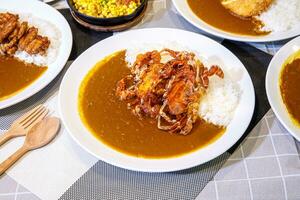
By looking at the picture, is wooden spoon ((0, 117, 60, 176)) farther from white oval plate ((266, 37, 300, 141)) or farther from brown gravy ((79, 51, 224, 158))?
white oval plate ((266, 37, 300, 141))

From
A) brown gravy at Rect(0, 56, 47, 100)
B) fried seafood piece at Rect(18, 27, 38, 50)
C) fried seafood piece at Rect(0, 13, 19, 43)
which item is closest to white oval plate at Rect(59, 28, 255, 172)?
brown gravy at Rect(0, 56, 47, 100)

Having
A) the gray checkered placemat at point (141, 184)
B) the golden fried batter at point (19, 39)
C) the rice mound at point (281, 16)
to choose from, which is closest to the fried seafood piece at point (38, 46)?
the golden fried batter at point (19, 39)

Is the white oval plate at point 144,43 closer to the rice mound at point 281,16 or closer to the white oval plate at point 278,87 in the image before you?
the white oval plate at point 278,87

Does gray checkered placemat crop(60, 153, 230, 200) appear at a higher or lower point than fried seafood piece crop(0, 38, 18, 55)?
lower

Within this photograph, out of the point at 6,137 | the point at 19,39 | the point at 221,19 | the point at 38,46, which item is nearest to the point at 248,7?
the point at 221,19

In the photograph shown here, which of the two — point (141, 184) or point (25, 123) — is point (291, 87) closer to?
point (141, 184)

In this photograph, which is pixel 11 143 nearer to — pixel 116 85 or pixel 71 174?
pixel 71 174

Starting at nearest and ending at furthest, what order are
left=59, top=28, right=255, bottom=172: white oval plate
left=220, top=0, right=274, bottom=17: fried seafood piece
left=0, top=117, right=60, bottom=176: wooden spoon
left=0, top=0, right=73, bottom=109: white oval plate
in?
left=59, top=28, right=255, bottom=172: white oval plate < left=0, top=117, right=60, bottom=176: wooden spoon < left=0, top=0, right=73, bottom=109: white oval plate < left=220, top=0, right=274, bottom=17: fried seafood piece
